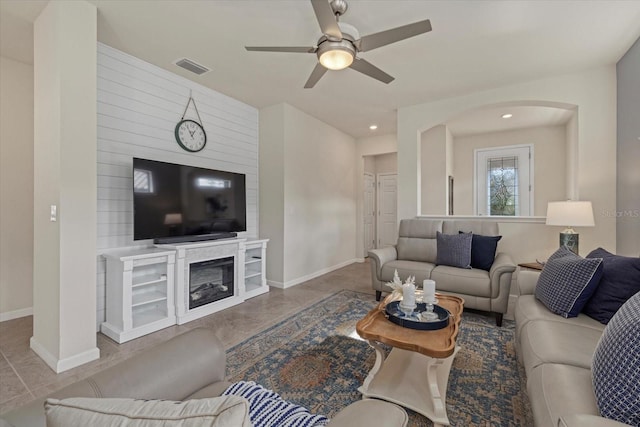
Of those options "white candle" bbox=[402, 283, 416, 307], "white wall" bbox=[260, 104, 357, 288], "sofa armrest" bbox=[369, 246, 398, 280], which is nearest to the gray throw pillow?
"sofa armrest" bbox=[369, 246, 398, 280]

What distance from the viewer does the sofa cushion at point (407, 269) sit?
336 centimetres

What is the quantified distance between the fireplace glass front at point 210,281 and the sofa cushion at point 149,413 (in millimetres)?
2769

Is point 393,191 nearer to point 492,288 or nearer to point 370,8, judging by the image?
point 492,288

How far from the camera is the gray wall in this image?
2.70 meters

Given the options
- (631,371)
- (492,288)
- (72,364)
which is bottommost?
(72,364)

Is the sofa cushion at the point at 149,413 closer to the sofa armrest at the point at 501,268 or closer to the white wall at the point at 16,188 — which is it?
the sofa armrest at the point at 501,268

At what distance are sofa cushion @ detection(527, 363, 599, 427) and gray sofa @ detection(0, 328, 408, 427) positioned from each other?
765 mm

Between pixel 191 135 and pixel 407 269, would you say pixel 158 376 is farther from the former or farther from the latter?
pixel 191 135

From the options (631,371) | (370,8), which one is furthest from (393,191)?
(631,371)

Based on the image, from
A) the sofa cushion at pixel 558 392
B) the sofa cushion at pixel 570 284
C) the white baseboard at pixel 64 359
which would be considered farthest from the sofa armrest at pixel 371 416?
the white baseboard at pixel 64 359

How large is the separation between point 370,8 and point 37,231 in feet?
10.8

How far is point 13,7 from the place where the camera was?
2.31 meters

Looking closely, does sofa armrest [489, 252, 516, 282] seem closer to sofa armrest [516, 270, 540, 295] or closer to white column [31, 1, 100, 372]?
sofa armrest [516, 270, 540, 295]

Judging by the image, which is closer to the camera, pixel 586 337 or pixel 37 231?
pixel 586 337
